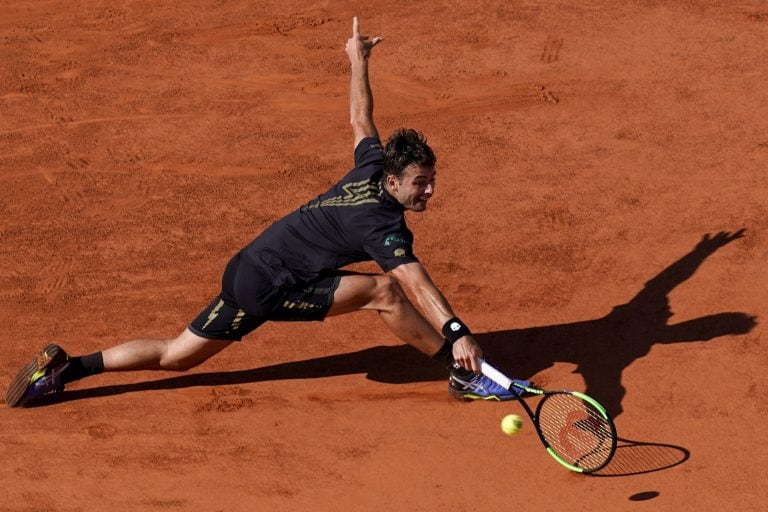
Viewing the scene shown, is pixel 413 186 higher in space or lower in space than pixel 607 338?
higher

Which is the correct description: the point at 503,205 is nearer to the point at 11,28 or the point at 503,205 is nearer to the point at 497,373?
the point at 497,373

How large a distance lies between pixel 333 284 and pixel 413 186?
32.6 inches

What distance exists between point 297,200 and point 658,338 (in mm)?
3308

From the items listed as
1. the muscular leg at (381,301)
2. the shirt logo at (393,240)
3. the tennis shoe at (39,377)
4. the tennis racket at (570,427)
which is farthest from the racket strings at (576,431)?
the tennis shoe at (39,377)

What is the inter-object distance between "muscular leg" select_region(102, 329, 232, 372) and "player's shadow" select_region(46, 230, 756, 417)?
25 centimetres

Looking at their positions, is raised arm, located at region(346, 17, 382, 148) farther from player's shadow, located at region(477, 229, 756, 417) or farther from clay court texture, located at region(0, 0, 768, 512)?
player's shadow, located at region(477, 229, 756, 417)

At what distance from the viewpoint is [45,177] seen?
10.7 metres

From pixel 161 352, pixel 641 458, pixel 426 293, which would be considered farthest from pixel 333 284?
pixel 641 458

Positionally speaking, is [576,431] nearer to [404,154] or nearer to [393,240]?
[393,240]

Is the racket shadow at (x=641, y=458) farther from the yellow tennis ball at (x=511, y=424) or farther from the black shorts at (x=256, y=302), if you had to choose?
the black shorts at (x=256, y=302)

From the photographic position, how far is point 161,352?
825cm

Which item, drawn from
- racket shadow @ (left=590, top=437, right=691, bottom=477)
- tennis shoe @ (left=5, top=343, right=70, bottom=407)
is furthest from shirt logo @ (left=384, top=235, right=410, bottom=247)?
tennis shoe @ (left=5, top=343, right=70, bottom=407)

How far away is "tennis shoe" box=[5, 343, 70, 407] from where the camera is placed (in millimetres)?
8102

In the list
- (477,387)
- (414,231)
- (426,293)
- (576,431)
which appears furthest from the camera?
(414,231)
